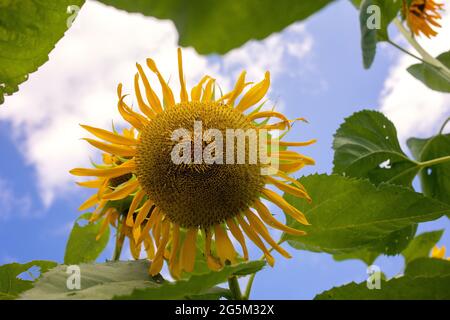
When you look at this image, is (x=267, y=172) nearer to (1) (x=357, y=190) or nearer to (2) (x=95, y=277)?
(1) (x=357, y=190)

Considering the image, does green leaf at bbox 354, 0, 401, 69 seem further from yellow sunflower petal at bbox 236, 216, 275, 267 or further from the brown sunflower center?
yellow sunflower petal at bbox 236, 216, 275, 267

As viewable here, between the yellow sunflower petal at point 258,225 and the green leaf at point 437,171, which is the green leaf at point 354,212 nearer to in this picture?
the yellow sunflower petal at point 258,225

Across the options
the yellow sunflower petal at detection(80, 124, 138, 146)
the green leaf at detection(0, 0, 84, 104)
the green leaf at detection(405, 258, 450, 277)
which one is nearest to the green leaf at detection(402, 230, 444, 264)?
the green leaf at detection(405, 258, 450, 277)

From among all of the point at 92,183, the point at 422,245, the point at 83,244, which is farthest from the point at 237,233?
the point at 422,245

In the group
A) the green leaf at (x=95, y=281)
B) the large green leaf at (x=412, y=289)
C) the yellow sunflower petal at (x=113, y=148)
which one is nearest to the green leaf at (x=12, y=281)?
the green leaf at (x=95, y=281)

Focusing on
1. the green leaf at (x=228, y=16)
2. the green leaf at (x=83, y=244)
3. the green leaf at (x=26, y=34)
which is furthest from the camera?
the green leaf at (x=83, y=244)
